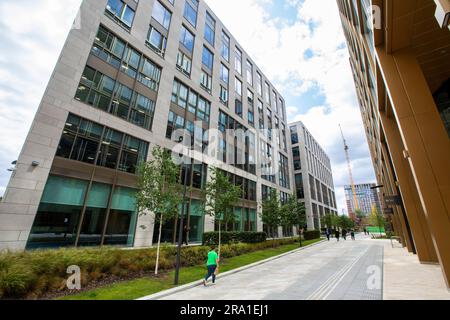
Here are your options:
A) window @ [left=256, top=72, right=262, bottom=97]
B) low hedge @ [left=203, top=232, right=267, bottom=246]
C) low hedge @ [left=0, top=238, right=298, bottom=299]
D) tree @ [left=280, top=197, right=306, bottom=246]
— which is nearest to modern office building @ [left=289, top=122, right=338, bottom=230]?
window @ [left=256, top=72, right=262, bottom=97]

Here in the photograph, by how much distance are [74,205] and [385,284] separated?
17.0m

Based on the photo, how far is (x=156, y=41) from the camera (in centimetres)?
2153

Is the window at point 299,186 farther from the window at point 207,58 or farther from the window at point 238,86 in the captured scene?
the window at point 207,58

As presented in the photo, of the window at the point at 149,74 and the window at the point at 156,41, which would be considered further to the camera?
the window at the point at 156,41

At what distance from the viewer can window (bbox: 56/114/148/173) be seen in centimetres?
1382

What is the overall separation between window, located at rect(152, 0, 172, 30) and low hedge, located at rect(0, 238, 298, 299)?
2283 centimetres

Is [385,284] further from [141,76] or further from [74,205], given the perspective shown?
[141,76]

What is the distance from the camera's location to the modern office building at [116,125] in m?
12.3

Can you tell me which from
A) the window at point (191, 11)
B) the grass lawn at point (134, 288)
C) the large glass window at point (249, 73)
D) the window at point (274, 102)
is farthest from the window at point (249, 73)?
the grass lawn at point (134, 288)

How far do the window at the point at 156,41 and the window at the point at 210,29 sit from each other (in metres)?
9.54

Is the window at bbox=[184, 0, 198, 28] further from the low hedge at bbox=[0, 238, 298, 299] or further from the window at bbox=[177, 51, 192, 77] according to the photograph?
the low hedge at bbox=[0, 238, 298, 299]

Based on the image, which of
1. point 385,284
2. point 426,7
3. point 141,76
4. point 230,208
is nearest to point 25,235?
point 230,208

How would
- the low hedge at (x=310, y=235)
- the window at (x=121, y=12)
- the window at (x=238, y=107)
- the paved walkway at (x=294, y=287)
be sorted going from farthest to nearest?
the low hedge at (x=310, y=235) → the window at (x=238, y=107) → the window at (x=121, y=12) → the paved walkway at (x=294, y=287)

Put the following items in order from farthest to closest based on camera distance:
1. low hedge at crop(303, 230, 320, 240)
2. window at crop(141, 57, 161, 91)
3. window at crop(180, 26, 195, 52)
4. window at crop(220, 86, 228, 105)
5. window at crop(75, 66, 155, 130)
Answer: low hedge at crop(303, 230, 320, 240) < window at crop(220, 86, 228, 105) < window at crop(180, 26, 195, 52) < window at crop(141, 57, 161, 91) < window at crop(75, 66, 155, 130)
